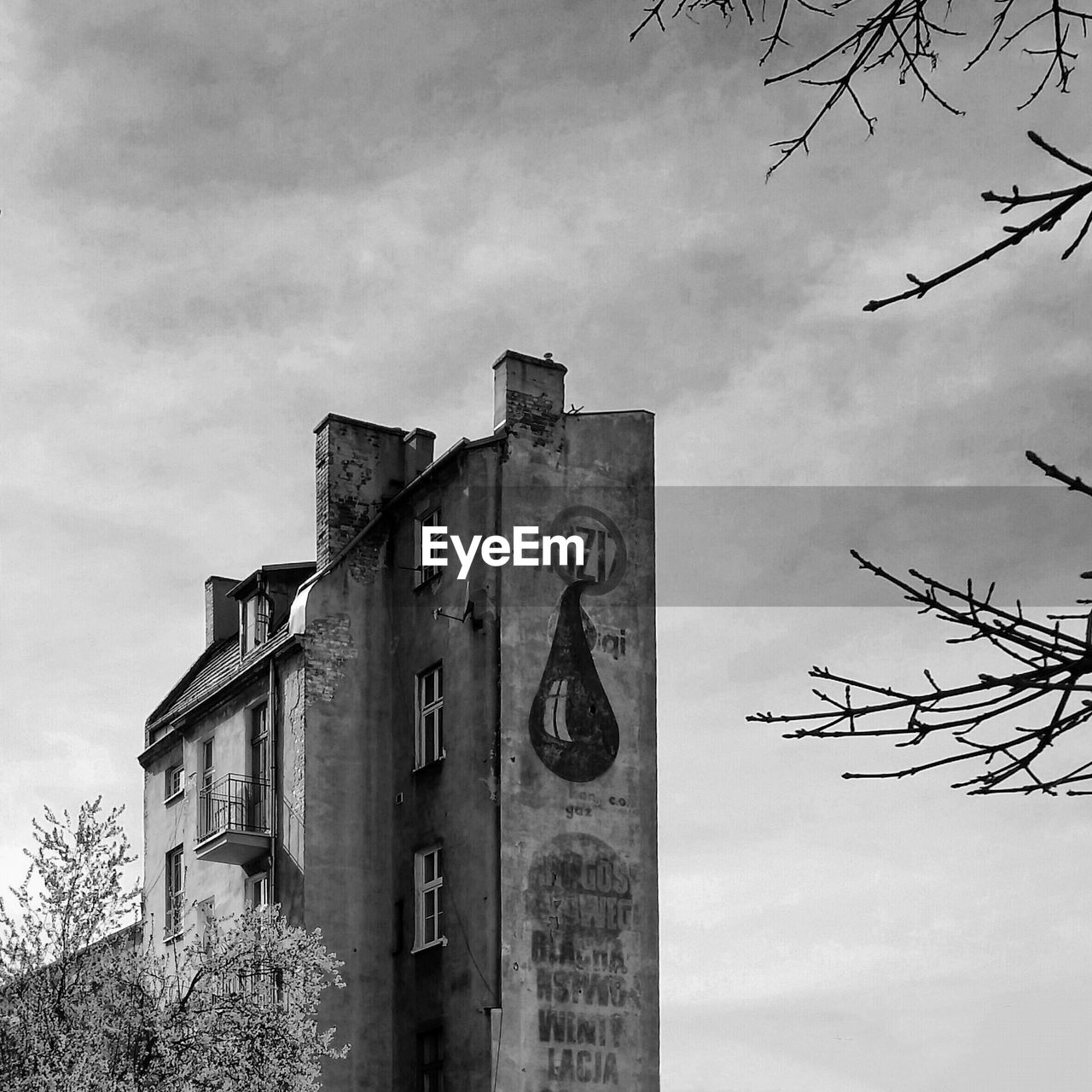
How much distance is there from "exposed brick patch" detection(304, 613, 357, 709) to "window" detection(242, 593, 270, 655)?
140 inches

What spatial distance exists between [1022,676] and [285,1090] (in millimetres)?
24457

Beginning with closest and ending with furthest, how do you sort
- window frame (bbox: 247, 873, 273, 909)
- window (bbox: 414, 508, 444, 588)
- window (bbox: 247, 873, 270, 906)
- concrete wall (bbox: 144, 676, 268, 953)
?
window (bbox: 414, 508, 444, 588) → window frame (bbox: 247, 873, 273, 909) → window (bbox: 247, 873, 270, 906) → concrete wall (bbox: 144, 676, 268, 953)

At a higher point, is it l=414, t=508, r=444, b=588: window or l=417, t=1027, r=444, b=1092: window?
l=414, t=508, r=444, b=588: window

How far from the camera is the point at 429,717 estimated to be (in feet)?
111

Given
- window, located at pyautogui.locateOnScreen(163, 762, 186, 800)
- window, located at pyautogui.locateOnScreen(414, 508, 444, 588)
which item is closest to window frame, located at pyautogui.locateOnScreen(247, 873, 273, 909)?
window, located at pyautogui.locateOnScreen(163, 762, 186, 800)

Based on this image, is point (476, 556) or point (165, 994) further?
point (476, 556)

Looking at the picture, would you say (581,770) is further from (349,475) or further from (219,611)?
(219,611)

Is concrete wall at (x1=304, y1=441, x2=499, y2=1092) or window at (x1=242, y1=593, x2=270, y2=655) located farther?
window at (x1=242, y1=593, x2=270, y2=655)

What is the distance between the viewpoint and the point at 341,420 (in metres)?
36.5

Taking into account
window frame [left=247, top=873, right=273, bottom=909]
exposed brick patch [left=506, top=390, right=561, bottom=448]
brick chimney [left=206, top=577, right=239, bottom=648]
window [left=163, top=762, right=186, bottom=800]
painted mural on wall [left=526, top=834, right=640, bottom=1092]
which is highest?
exposed brick patch [left=506, top=390, right=561, bottom=448]

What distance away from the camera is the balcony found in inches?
1350

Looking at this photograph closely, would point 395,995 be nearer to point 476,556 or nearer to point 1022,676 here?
point 476,556

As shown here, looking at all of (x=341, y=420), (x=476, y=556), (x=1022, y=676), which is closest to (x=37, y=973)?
(x=476, y=556)

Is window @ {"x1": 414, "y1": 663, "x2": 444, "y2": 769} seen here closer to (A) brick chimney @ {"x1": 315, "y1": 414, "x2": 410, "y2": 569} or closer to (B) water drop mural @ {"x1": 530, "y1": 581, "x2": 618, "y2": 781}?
(B) water drop mural @ {"x1": 530, "y1": 581, "x2": 618, "y2": 781}
